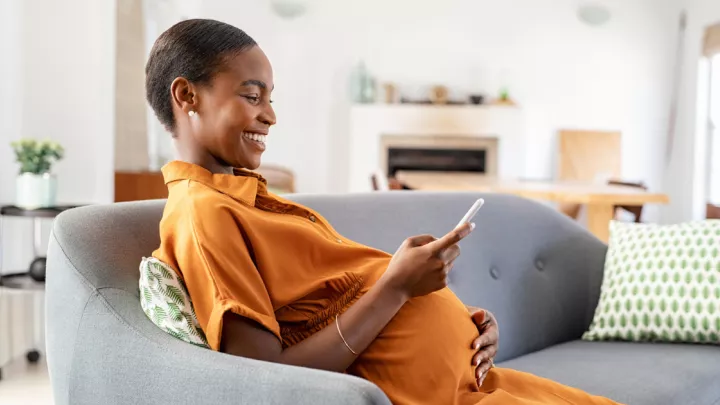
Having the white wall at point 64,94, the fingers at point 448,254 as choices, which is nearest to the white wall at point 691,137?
the white wall at point 64,94

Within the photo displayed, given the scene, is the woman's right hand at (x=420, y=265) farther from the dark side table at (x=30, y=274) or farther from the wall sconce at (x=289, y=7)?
the wall sconce at (x=289, y=7)

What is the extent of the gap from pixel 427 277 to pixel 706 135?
7.12m

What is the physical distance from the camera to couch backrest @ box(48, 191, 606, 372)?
6.51 feet

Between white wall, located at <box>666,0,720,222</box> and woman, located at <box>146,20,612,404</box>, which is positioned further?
white wall, located at <box>666,0,720,222</box>

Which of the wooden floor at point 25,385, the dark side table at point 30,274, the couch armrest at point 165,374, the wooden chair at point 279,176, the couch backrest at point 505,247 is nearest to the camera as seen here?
the couch armrest at point 165,374

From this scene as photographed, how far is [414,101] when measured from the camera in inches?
324

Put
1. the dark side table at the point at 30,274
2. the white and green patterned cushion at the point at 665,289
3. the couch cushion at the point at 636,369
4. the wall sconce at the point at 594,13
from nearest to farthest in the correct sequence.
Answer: the couch cushion at the point at 636,369 → the white and green patterned cushion at the point at 665,289 → the dark side table at the point at 30,274 → the wall sconce at the point at 594,13

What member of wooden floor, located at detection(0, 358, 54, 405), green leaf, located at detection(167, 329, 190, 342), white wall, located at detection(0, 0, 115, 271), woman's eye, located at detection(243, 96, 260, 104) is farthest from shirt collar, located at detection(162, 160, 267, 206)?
white wall, located at detection(0, 0, 115, 271)

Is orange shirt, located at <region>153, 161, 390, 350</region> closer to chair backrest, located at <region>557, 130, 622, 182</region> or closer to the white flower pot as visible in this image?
the white flower pot

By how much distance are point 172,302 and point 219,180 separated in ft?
0.68

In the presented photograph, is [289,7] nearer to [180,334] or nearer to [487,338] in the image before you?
[487,338]

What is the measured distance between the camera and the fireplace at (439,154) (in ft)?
27.0

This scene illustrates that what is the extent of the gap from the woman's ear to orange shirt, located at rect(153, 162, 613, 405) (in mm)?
94

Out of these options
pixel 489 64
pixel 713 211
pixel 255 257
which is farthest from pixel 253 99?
pixel 489 64
